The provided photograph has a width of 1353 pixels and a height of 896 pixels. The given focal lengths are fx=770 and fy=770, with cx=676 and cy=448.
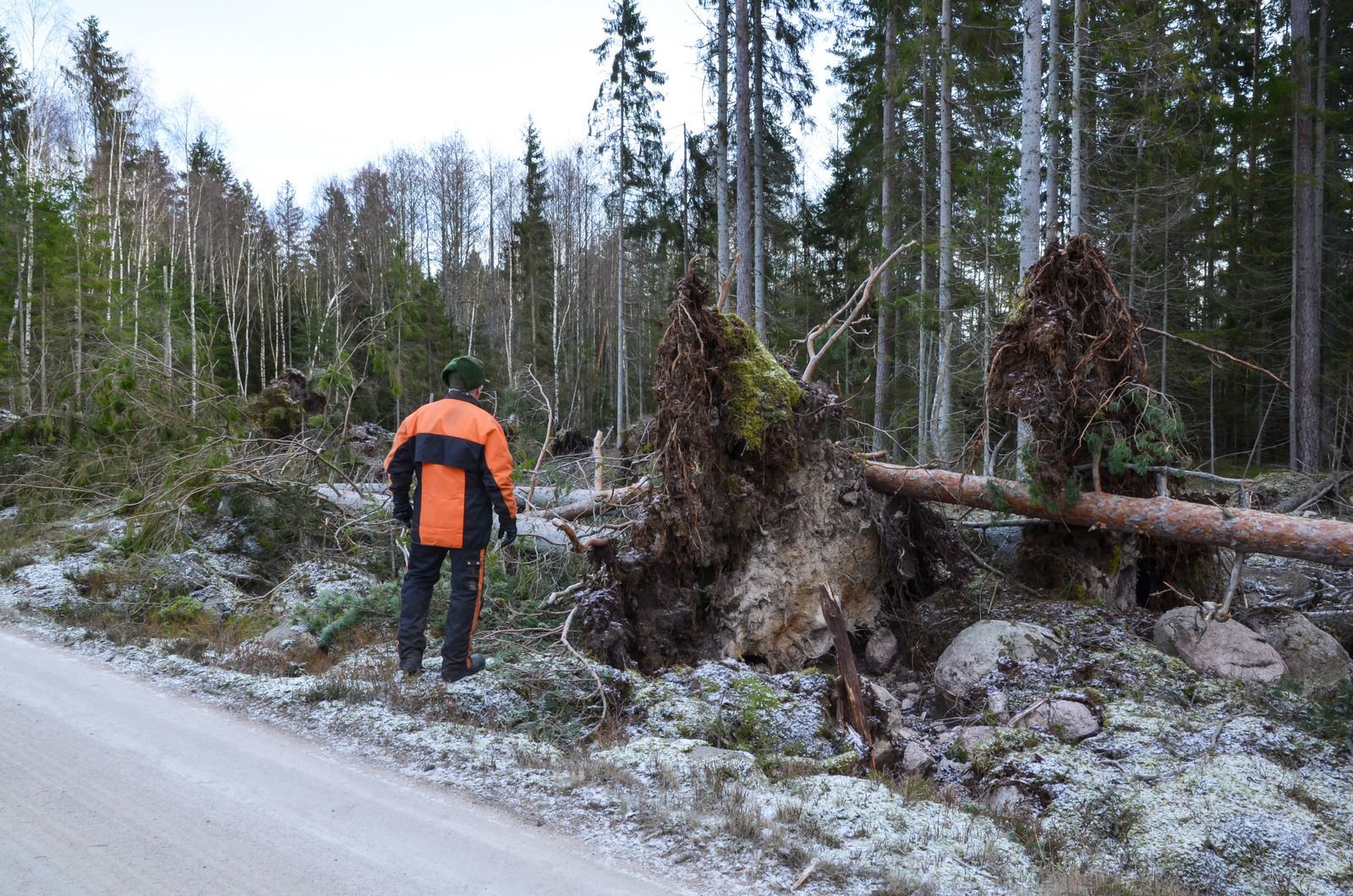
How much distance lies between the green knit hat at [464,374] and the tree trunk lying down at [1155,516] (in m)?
3.69

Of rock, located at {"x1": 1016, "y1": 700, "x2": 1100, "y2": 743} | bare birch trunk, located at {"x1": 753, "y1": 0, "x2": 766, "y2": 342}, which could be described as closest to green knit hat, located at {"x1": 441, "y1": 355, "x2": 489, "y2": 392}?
rock, located at {"x1": 1016, "y1": 700, "x2": 1100, "y2": 743}

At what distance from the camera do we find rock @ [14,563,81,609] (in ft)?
25.0

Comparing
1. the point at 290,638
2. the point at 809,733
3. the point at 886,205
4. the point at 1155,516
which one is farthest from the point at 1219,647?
the point at 886,205

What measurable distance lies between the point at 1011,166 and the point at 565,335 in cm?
2210

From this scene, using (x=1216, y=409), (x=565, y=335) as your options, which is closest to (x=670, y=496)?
(x=1216, y=409)

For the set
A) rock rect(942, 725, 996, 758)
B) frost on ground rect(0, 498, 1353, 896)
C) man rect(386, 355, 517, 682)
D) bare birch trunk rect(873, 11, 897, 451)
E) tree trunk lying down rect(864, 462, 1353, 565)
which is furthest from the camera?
bare birch trunk rect(873, 11, 897, 451)

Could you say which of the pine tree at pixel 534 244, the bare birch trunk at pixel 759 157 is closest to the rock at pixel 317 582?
the bare birch trunk at pixel 759 157

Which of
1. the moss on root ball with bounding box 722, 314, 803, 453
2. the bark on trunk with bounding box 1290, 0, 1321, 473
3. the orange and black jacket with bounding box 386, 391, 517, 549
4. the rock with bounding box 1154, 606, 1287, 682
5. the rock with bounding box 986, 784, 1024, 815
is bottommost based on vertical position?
the rock with bounding box 986, 784, 1024, 815

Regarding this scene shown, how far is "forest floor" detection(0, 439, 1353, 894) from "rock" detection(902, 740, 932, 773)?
0.12ft

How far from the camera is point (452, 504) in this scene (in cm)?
521

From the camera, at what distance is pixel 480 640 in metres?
6.15

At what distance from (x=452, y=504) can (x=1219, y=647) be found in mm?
6101

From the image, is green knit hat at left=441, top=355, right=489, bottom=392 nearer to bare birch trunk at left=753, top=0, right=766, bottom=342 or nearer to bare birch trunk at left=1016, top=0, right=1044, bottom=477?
bare birch trunk at left=1016, top=0, right=1044, bottom=477

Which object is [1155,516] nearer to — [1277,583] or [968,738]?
[968,738]
